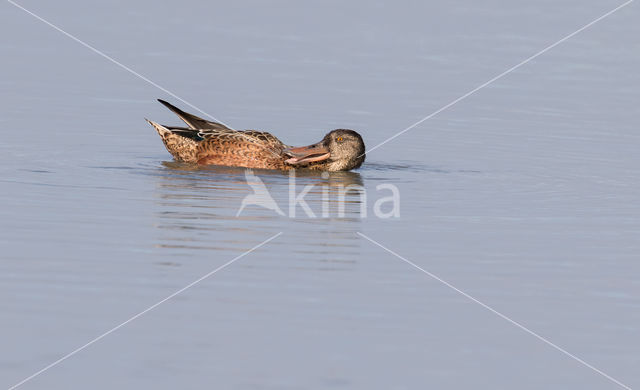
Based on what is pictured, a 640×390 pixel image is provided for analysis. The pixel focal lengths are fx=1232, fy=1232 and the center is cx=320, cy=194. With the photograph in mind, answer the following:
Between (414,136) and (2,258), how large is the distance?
9270mm

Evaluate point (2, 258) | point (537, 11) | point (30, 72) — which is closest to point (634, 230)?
point (2, 258)

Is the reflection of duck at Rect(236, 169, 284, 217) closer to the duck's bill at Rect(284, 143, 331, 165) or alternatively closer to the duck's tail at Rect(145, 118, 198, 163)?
the duck's bill at Rect(284, 143, 331, 165)

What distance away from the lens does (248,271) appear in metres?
9.62

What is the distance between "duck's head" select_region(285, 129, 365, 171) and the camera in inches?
617

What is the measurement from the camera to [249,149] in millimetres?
15352


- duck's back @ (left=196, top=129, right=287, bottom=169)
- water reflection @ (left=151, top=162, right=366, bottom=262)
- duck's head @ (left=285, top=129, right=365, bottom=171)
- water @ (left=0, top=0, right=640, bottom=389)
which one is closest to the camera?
water @ (left=0, top=0, right=640, bottom=389)

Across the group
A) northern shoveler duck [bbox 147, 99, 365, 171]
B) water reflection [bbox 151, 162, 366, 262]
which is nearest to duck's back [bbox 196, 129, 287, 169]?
northern shoveler duck [bbox 147, 99, 365, 171]

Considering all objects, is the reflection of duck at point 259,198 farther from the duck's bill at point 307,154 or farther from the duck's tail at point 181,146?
the duck's tail at point 181,146

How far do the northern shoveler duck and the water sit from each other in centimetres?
28

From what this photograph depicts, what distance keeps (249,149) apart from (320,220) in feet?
11.7

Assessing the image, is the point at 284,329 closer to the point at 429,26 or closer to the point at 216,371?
the point at 216,371

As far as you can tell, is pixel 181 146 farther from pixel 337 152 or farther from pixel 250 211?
pixel 250 211

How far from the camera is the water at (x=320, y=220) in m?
7.59

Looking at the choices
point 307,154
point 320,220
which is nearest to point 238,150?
point 307,154
